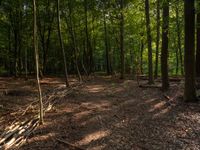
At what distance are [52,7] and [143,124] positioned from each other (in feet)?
73.6

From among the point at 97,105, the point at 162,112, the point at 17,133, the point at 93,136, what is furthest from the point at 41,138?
the point at 162,112

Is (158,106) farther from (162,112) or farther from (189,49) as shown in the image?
(189,49)

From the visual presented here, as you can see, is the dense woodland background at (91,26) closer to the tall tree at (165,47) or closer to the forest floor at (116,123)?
the tall tree at (165,47)

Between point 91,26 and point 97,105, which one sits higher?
point 91,26

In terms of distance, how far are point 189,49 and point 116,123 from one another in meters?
4.66

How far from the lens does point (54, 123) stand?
8.90 meters

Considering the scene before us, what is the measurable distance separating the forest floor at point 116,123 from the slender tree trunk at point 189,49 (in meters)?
0.56

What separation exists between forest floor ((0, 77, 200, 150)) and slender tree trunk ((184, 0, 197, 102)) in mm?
564

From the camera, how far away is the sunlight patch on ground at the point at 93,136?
7148 mm

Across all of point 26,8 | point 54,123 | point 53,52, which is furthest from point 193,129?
point 53,52

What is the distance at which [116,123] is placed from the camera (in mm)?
8977

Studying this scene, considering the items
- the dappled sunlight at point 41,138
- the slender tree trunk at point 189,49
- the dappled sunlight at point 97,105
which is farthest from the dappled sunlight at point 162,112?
the dappled sunlight at point 41,138

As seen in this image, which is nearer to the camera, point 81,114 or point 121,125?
point 121,125

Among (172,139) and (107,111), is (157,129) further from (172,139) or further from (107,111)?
(107,111)
